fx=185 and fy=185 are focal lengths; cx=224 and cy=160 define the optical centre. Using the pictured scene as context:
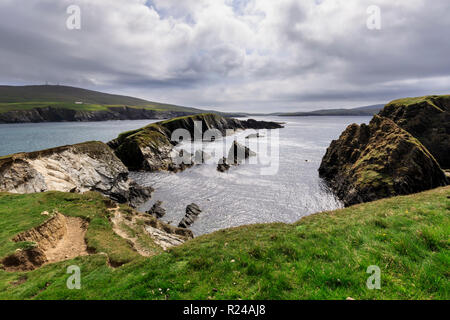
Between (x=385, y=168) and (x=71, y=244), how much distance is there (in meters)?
49.2

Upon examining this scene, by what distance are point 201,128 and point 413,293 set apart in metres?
138

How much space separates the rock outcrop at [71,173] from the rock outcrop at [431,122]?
75164 millimetres

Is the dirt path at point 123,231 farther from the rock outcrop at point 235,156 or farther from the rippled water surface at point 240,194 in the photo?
the rock outcrop at point 235,156

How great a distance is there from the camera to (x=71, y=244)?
55.9ft

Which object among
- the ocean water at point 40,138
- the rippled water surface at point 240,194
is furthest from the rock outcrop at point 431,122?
the ocean water at point 40,138

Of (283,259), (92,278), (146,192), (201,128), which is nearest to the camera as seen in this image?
(283,259)

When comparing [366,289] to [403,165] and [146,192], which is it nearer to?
[403,165]

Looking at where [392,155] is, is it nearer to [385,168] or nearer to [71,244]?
[385,168]

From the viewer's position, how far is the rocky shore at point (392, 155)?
109 ft

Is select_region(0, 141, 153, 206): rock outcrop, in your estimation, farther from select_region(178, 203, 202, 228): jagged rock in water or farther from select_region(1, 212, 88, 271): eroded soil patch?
select_region(1, 212, 88, 271): eroded soil patch

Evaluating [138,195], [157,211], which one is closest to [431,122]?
[157,211]

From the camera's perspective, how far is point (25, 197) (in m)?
21.8

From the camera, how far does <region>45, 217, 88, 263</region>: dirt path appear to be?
1549cm
